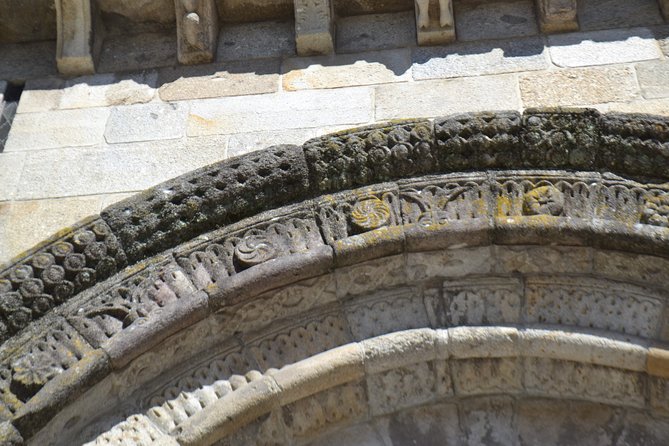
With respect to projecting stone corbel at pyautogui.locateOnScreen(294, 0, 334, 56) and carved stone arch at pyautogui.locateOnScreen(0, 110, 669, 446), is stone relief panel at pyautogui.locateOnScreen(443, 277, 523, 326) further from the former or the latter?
projecting stone corbel at pyautogui.locateOnScreen(294, 0, 334, 56)

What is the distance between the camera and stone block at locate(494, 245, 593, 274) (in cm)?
476

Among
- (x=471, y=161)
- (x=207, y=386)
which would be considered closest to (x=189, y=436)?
(x=207, y=386)

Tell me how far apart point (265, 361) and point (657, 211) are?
1.88m

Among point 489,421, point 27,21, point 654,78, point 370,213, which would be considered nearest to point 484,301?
point 489,421

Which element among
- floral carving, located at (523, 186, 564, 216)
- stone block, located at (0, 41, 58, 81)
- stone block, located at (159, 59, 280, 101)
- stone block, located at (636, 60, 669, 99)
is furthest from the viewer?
stone block, located at (0, 41, 58, 81)

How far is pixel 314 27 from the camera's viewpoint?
18.7 ft

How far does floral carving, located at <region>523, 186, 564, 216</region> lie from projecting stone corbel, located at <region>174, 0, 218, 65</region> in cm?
200

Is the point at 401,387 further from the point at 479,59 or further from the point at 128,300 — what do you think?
the point at 479,59

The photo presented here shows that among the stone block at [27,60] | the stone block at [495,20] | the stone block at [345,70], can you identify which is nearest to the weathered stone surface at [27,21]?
the stone block at [27,60]

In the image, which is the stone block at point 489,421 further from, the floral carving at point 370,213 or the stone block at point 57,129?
the stone block at point 57,129

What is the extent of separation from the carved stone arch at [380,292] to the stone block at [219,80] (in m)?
0.75

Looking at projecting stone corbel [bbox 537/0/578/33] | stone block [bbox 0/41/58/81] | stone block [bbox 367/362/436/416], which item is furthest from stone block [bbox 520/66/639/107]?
stone block [bbox 0/41/58/81]

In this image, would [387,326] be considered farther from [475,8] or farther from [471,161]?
[475,8]

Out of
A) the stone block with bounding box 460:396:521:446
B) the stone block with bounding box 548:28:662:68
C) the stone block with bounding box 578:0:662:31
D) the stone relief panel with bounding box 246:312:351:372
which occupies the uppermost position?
the stone block with bounding box 578:0:662:31
